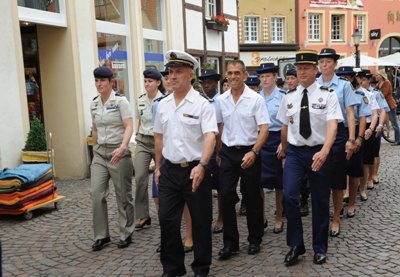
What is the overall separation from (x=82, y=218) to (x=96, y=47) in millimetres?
4592

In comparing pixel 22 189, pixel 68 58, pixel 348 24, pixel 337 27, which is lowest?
pixel 22 189

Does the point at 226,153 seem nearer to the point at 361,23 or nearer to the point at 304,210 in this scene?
the point at 304,210

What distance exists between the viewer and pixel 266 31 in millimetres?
32344

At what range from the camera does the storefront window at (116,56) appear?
1078 cm

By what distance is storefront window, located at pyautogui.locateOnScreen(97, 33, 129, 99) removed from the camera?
1078cm

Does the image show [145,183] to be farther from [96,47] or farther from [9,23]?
[96,47]

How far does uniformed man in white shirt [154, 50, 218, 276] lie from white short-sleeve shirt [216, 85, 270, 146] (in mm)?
725

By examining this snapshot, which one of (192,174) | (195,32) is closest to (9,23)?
(192,174)

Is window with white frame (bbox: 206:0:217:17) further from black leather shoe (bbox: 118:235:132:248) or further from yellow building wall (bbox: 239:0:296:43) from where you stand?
yellow building wall (bbox: 239:0:296:43)

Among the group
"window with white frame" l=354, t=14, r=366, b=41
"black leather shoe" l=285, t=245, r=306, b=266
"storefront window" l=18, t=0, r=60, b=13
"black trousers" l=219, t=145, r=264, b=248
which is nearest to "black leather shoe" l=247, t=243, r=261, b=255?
"black trousers" l=219, t=145, r=264, b=248

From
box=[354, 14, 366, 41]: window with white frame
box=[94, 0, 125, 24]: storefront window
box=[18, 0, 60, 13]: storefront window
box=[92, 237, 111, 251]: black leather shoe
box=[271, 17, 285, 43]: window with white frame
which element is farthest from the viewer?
box=[354, 14, 366, 41]: window with white frame

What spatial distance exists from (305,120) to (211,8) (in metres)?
13.9

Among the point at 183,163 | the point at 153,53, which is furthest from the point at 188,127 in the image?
the point at 153,53

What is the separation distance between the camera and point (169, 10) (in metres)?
13.5
